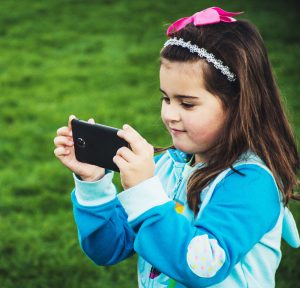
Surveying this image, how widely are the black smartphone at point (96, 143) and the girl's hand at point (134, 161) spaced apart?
2.0 inches

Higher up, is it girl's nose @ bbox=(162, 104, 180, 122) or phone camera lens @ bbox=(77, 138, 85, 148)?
girl's nose @ bbox=(162, 104, 180, 122)

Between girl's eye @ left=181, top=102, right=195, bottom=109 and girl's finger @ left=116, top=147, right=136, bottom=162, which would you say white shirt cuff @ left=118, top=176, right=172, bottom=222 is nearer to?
girl's finger @ left=116, top=147, right=136, bottom=162

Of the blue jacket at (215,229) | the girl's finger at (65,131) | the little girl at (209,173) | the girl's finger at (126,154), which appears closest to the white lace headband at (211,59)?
the little girl at (209,173)

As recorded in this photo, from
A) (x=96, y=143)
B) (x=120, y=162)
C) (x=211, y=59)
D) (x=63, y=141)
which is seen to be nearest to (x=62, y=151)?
(x=63, y=141)

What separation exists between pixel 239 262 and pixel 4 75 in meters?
5.15

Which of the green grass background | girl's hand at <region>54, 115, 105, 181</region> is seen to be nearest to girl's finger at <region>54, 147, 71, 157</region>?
girl's hand at <region>54, 115, 105, 181</region>

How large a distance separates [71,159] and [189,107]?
505mm

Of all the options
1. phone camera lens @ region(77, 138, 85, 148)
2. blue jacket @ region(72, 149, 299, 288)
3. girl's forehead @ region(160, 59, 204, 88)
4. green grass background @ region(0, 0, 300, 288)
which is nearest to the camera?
blue jacket @ region(72, 149, 299, 288)

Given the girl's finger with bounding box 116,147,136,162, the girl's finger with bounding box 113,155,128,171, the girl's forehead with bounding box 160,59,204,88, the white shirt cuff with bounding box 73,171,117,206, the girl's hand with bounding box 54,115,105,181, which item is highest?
the girl's forehead with bounding box 160,59,204,88

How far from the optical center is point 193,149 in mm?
2041

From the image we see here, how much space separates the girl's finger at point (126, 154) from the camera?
75.9 inches

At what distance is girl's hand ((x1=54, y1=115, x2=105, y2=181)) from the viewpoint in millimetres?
2223

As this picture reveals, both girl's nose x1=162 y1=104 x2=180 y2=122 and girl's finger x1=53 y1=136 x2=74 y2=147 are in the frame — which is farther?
girl's finger x1=53 y1=136 x2=74 y2=147

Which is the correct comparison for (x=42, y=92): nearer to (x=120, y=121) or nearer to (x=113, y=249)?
(x=120, y=121)
